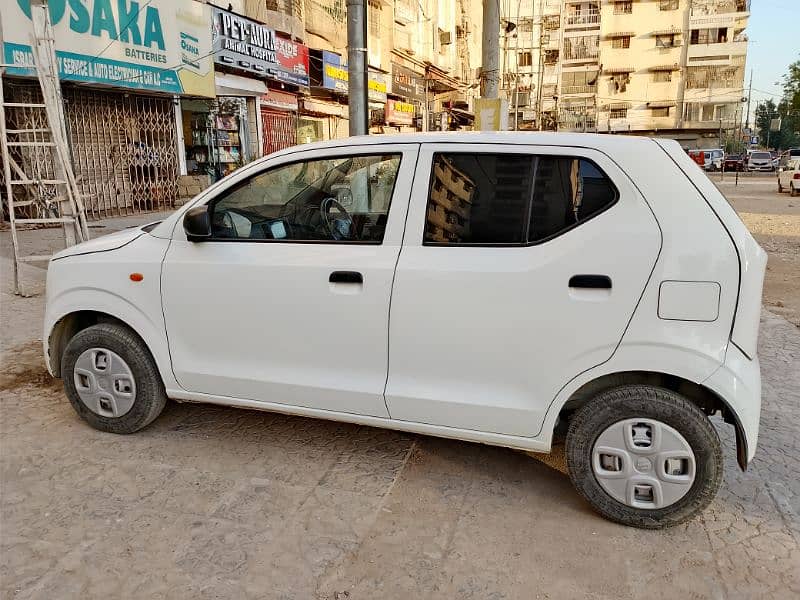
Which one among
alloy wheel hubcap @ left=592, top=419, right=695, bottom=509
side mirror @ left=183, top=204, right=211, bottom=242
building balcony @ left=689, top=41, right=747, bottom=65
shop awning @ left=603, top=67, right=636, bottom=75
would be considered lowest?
alloy wheel hubcap @ left=592, top=419, right=695, bottom=509

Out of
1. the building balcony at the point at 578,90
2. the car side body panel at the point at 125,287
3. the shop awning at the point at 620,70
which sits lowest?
the car side body panel at the point at 125,287

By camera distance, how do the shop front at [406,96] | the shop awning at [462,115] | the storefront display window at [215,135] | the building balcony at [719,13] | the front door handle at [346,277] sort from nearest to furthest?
the front door handle at [346,277] < the storefront display window at [215,135] < the shop front at [406,96] < the shop awning at [462,115] < the building balcony at [719,13]

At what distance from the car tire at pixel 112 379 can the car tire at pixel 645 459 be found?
7.80ft

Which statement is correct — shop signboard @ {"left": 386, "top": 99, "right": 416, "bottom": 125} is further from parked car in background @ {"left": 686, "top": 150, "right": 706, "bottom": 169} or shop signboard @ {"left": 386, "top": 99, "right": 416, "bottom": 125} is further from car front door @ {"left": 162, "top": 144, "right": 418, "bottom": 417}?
car front door @ {"left": 162, "top": 144, "right": 418, "bottom": 417}

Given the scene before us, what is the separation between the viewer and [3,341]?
5.80 m

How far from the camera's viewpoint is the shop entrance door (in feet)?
61.5

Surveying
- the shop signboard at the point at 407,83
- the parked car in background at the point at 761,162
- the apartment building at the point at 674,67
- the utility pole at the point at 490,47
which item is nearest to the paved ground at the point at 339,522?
the utility pole at the point at 490,47

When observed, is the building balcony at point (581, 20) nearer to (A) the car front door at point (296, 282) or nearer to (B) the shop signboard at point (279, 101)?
(B) the shop signboard at point (279, 101)

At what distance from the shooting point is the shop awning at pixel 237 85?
52.5 feet

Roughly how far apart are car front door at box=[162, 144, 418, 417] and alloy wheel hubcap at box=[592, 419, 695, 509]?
3.57 feet

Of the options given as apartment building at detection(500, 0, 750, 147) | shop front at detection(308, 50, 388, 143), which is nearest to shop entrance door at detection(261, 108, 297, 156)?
shop front at detection(308, 50, 388, 143)

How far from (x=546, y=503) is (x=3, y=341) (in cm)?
497

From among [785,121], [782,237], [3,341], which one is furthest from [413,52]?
[785,121]

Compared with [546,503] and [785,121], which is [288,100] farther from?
[785,121]
